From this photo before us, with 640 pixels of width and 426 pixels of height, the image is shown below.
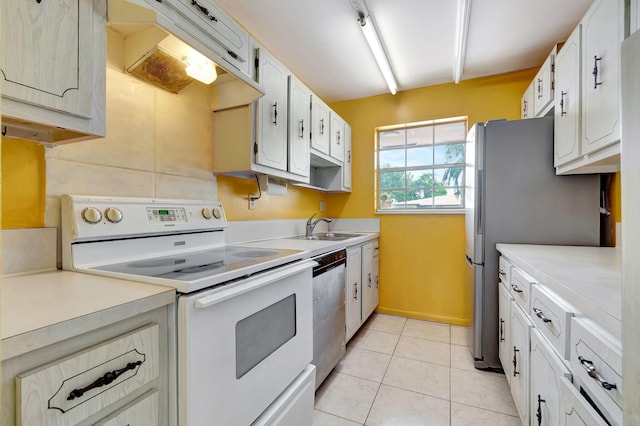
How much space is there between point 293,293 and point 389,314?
217cm

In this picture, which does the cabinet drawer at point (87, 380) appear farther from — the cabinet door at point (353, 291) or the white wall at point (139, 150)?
the cabinet door at point (353, 291)

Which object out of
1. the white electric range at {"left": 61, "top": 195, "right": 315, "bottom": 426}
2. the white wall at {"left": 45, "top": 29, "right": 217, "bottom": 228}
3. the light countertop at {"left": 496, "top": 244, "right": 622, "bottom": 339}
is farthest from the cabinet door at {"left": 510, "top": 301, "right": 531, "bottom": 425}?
the white wall at {"left": 45, "top": 29, "right": 217, "bottom": 228}

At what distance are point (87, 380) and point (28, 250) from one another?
688mm

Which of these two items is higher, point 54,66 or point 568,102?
point 568,102

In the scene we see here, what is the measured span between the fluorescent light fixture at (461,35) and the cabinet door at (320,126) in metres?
1.16

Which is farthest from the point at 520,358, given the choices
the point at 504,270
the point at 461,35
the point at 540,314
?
the point at 461,35

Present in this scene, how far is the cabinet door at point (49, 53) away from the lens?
75cm

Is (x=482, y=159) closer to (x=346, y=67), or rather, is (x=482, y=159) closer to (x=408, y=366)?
(x=346, y=67)

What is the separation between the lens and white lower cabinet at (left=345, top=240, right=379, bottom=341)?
92.3 inches

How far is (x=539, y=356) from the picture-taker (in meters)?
1.14

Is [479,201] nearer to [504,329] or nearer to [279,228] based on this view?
[504,329]

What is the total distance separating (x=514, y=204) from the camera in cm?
198

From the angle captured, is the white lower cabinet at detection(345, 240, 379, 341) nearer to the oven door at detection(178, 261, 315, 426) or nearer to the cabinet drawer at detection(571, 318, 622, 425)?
the oven door at detection(178, 261, 315, 426)

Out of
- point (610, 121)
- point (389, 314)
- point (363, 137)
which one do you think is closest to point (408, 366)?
point (389, 314)
